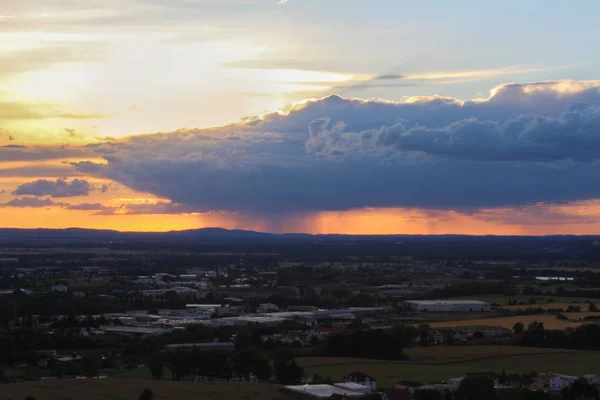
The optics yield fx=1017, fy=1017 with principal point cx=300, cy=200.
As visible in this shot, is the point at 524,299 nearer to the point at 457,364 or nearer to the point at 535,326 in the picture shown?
the point at 535,326

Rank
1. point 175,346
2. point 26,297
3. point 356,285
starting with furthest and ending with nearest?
point 356,285 → point 26,297 → point 175,346

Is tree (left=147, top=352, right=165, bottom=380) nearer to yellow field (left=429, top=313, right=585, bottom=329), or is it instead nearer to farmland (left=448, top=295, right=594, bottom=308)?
yellow field (left=429, top=313, right=585, bottom=329)

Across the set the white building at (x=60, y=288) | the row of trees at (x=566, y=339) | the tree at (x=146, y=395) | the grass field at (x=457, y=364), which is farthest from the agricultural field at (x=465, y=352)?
the white building at (x=60, y=288)

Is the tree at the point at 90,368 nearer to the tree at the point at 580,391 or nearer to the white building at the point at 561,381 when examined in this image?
the white building at the point at 561,381

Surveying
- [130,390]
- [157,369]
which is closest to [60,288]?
[157,369]

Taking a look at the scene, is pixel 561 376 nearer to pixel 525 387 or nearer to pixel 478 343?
pixel 525 387

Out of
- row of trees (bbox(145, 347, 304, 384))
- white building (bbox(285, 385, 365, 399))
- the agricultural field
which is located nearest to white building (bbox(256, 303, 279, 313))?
the agricultural field

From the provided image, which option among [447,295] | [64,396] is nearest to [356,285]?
[447,295]
